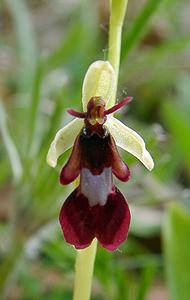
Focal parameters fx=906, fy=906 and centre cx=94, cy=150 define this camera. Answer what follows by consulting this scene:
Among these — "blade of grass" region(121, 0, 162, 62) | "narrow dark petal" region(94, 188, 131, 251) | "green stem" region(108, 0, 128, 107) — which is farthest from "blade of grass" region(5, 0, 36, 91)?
"narrow dark petal" region(94, 188, 131, 251)

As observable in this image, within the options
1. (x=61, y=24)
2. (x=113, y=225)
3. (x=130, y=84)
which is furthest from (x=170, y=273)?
(x=61, y=24)

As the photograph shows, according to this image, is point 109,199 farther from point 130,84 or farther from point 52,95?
point 130,84

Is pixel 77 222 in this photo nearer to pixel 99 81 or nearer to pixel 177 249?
pixel 99 81

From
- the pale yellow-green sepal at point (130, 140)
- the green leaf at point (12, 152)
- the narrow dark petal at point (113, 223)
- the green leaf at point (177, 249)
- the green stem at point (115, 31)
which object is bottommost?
the green leaf at point (177, 249)

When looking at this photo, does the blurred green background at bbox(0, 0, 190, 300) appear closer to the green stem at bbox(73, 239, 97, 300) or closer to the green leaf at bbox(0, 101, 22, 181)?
the green leaf at bbox(0, 101, 22, 181)

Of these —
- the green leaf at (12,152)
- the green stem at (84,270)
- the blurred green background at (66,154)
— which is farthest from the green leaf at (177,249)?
the green stem at (84,270)

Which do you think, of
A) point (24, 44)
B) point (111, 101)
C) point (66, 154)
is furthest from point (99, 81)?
point (24, 44)

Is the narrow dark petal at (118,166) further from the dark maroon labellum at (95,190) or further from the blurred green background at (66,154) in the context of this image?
the blurred green background at (66,154)
